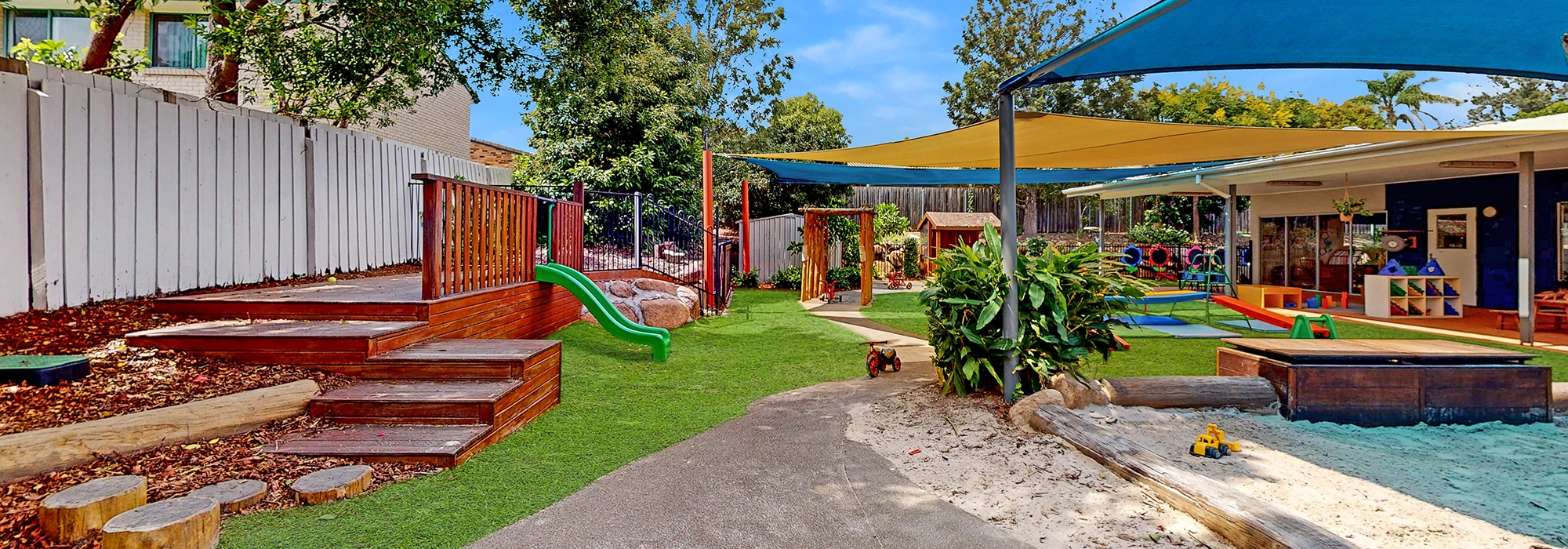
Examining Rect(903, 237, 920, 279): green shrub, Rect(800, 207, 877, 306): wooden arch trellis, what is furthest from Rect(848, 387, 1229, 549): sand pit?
Rect(903, 237, 920, 279): green shrub

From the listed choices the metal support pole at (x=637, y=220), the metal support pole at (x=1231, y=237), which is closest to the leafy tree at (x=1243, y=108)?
the metal support pole at (x=1231, y=237)

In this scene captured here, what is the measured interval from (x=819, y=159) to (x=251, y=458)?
609cm

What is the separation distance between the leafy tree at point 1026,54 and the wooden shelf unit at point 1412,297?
18.7 m

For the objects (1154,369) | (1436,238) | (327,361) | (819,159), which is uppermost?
(819,159)

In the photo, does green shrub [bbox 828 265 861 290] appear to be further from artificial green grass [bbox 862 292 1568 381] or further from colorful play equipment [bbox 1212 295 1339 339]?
colorful play equipment [bbox 1212 295 1339 339]

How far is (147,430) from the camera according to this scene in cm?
317

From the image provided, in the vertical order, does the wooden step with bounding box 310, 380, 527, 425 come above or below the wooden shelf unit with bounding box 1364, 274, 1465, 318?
below

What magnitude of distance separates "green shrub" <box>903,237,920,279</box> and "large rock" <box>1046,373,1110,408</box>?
13.8 meters

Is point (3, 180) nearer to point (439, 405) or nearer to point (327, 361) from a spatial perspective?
point (327, 361)

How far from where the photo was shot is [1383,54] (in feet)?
15.6

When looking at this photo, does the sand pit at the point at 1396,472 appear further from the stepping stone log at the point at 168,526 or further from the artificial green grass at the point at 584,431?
the stepping stone log at the point at 168,526

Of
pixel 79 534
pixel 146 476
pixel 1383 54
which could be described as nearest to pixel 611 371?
pixel 146 476

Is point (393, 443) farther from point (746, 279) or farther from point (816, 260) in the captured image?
point (746, 279)

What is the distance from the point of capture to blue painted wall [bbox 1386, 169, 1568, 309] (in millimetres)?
9750
